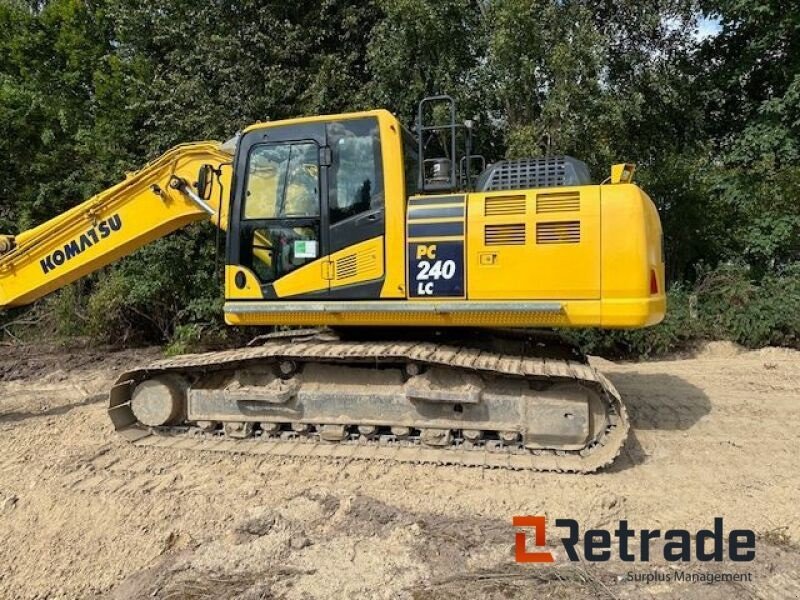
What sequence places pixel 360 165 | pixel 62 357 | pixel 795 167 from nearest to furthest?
pixel 360 165, pixel 62 357, pixel 795 167

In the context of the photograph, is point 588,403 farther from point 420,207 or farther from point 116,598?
point 116,598

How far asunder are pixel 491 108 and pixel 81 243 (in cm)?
808

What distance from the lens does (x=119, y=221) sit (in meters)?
5.39

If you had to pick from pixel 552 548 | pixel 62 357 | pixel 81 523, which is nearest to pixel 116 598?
pixel 81 523

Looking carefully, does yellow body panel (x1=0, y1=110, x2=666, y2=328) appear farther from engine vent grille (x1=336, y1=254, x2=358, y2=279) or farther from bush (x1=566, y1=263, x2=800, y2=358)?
bush (x1=566, y1=263, x2=800, y2=358)

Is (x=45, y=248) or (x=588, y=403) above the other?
(x=45, y=248)

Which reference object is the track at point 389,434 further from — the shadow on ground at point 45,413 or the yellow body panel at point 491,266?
the shadow on ground at point 45,413

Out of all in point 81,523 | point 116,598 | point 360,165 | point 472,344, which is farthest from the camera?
point 472,344

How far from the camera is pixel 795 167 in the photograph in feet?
34.3

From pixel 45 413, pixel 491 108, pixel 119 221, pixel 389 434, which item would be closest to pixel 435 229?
pixel 389 434

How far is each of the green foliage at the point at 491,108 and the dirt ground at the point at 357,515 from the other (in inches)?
193

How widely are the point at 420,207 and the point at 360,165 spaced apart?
Result: 612 millimetres

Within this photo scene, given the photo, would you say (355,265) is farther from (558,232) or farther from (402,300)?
(558,232)

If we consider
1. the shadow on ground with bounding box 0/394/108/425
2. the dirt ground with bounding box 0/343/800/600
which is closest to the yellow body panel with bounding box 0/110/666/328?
the dirt ground with bounding box 0/343/800/600
